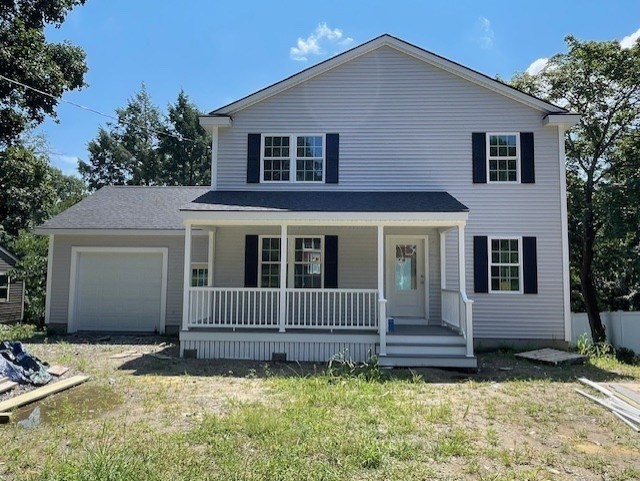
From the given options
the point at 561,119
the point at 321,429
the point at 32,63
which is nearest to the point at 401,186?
the point at 561,119

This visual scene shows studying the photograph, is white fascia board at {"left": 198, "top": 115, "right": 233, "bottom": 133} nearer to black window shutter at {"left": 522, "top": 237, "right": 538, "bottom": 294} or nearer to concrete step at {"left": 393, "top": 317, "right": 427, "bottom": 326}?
concrete step at {"left": 393, "top": 317, "right": 427, "bottom": 326}

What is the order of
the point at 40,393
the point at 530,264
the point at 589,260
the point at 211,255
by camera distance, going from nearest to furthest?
the point at 40,393
the point at 530,264
the point at 211,255
the point at 589,260

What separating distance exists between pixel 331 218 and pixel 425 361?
3.29 m

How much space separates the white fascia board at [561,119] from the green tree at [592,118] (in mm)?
3941

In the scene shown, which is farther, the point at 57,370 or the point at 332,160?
the point at 332,160

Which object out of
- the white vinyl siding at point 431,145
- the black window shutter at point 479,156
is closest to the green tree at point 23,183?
the white vinyl siding at point 431,145

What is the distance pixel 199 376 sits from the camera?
7.78m

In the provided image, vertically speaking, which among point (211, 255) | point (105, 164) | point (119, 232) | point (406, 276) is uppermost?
point (105, 164)

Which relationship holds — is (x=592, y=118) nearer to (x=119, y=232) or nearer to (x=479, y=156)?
(x=479, y=156)

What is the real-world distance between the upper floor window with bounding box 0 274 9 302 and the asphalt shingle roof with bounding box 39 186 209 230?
7.67 m

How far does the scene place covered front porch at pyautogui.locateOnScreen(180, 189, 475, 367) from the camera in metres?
9.05

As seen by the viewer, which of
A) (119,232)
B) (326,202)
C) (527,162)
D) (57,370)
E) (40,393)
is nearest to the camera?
(40,393)

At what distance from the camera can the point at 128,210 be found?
1366 cm

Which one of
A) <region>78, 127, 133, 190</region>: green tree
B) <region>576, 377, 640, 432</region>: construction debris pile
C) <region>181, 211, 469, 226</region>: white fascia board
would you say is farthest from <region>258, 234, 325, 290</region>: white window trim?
<region>78, 127, 133, 190</region>: green tree
